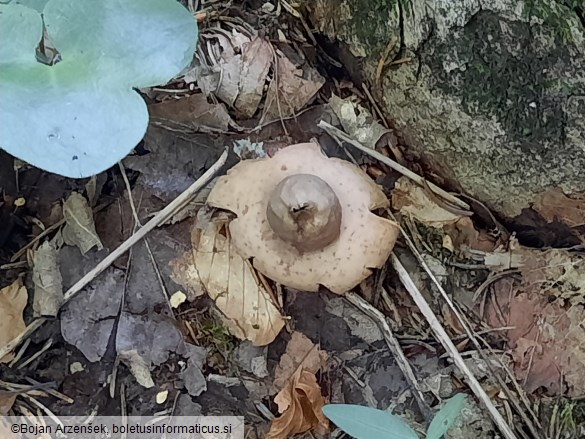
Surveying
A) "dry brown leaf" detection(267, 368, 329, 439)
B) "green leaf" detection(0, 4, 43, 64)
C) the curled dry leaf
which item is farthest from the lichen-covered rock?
the curled dry leaf

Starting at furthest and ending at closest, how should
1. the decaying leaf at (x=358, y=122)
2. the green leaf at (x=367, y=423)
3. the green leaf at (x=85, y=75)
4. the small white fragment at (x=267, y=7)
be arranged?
the small white fragment at (x=267, y=7)
the decaying leaf at (x=358, y=122)
the green leaf at (x=367, y=423)
the green leaf at (x=85, y=75)

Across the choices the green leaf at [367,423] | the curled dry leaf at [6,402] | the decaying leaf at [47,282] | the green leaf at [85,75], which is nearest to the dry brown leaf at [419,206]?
the green leaf at [367,423]

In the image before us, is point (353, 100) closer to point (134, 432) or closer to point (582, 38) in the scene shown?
point (582, 38)

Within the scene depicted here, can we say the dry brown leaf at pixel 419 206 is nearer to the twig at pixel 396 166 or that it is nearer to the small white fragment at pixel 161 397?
the twig at pixel 396 166

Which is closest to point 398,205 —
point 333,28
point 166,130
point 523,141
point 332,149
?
point 332,149

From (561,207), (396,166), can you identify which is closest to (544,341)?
(561,207)

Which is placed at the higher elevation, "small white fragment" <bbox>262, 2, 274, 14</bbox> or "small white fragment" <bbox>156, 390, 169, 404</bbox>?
"small white fragment" <bbox>262, 2, 274, 14</bbox>

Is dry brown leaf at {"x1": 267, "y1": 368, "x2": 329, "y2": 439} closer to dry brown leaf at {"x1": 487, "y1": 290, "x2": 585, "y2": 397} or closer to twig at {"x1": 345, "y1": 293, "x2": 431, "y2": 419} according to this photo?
twig at {"x1": 345, "y1": 293, "x2": 431, "y2": 419}

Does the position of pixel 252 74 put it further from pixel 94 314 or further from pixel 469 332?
pixel 469 332
